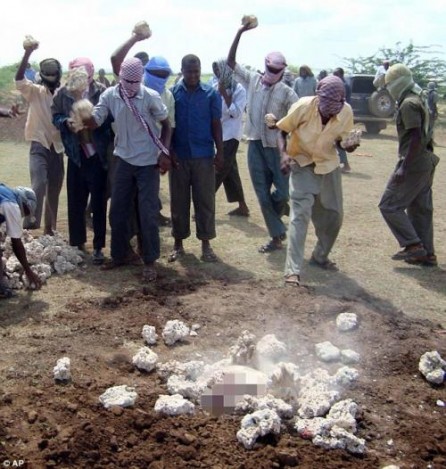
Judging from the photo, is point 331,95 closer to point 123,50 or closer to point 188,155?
point 188,155

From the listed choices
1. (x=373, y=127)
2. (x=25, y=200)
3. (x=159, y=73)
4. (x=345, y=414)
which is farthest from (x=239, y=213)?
(x=373, y=127)

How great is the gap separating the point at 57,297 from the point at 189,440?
260 cm

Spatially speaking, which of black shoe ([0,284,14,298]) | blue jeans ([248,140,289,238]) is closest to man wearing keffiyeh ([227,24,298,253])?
blue jeans ([248,140,289,238])

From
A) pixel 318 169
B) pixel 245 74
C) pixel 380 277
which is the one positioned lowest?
pixel 380 277

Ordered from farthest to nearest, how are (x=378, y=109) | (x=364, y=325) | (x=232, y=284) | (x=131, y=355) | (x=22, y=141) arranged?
(x=378, y=109), (x=22, y=141), (x=232, y=284), (x=364, y=325), (x=131, y=355)

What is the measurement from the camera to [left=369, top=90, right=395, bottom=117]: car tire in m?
19.8

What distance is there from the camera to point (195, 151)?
263 inches

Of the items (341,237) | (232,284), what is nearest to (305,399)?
(232,284)

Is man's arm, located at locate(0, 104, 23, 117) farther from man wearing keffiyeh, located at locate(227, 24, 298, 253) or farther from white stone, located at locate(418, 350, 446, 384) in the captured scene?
white stone, located at locate(418, 350, 446, 384)

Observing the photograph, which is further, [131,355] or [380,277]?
[380,277]

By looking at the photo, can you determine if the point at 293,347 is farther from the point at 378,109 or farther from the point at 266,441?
the point at 378,109

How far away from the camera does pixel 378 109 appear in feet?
65.2

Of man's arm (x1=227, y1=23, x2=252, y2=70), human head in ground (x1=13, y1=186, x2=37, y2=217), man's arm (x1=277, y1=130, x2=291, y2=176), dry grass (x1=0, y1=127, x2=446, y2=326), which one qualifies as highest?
man's arm (x1=227, y1=23, x2=252, y2=70)

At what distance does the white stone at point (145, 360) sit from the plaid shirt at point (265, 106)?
3.27 meters
